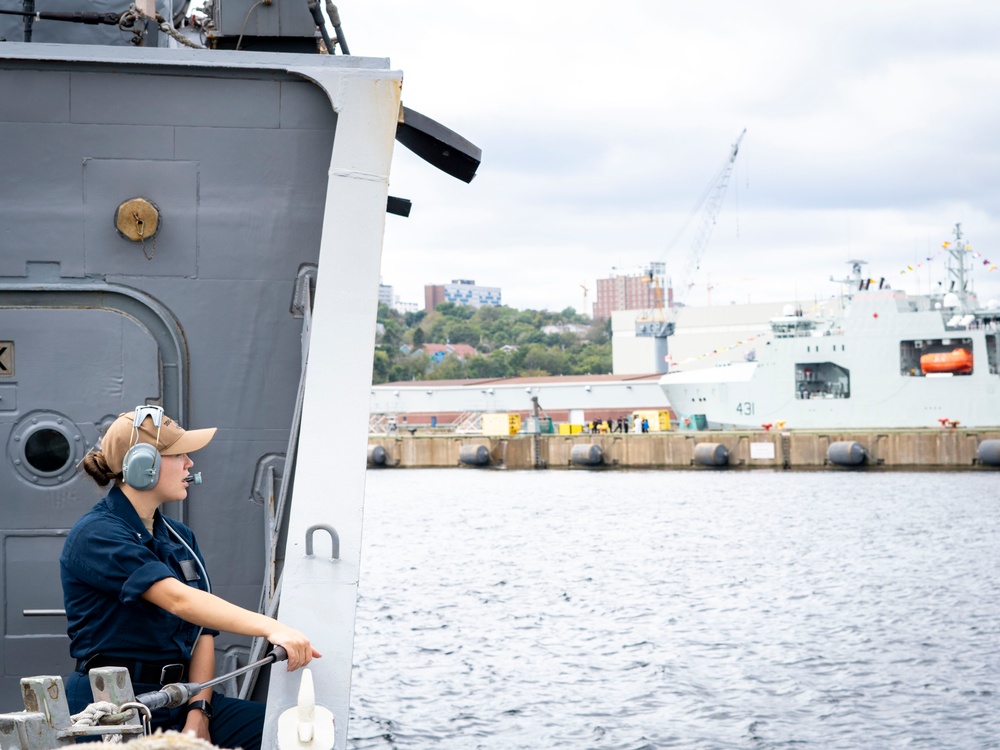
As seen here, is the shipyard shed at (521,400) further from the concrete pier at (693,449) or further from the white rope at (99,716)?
the white rope at (99,716)

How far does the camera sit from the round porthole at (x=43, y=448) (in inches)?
203

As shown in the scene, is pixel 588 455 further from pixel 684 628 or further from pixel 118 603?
pixel 118 603

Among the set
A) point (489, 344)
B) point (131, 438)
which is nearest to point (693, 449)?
point (131, 438)

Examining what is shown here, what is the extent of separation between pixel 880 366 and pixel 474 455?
1920 cm

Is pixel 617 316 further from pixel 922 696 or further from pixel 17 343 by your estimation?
pixel 17 343

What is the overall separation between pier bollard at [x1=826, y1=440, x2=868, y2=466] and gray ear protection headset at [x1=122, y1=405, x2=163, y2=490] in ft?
149

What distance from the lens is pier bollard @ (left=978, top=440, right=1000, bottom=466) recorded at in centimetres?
4341

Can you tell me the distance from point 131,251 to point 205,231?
35 centimetres

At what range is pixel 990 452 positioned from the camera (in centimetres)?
4350

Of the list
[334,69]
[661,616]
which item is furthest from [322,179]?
[661,616]

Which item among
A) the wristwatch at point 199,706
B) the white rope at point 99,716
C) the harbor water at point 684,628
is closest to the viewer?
the white rope at point 99,716

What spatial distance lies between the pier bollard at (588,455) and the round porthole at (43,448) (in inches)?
1870

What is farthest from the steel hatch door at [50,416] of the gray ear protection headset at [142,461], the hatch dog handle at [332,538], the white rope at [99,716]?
the white rope at [99,716]

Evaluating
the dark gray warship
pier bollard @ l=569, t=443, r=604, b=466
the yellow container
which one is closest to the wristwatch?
the dark gray warship
